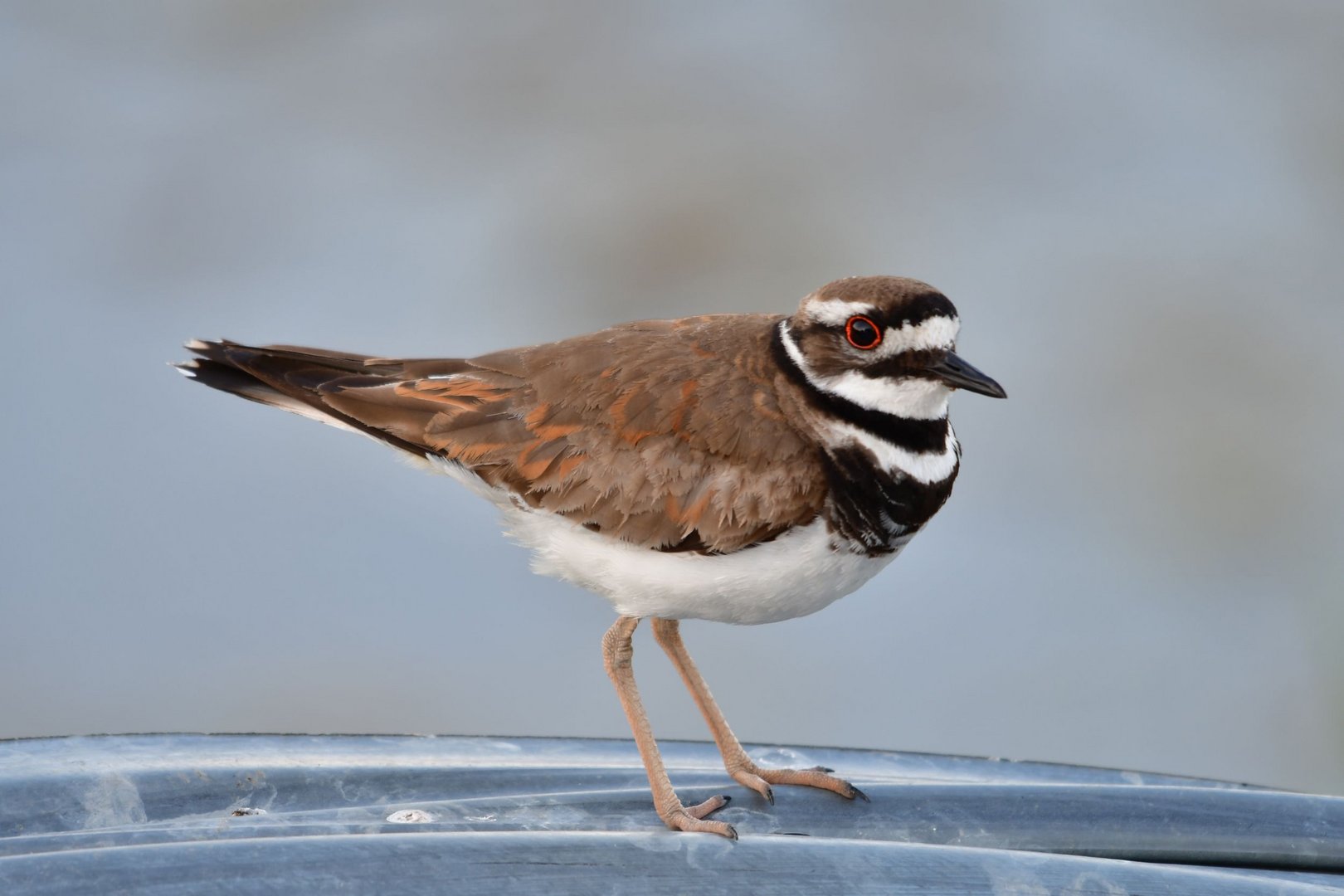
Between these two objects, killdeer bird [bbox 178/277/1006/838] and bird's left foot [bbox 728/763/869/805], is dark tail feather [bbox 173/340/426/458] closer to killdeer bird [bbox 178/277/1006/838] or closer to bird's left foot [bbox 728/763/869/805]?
killdeer bird [bbox 178/277/1006/838]

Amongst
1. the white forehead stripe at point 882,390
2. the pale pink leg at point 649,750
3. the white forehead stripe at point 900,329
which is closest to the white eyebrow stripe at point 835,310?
the white forehead stripe at point 900,329

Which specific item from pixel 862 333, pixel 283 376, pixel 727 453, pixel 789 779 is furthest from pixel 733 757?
pixel 283 376

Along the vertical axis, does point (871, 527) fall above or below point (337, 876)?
above

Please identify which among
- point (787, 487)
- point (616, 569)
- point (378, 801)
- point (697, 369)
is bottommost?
point (378, 801)

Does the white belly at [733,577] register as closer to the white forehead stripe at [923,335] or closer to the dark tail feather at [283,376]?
the white forehead stripe at [923,335]

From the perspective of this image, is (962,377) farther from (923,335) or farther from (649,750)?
(649,750)

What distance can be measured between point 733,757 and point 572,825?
3.34 feet

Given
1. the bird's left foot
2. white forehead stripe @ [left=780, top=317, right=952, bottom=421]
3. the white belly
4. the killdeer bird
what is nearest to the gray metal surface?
the bird's left foot

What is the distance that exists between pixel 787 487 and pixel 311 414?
54.2 inches

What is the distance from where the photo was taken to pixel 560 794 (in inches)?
119

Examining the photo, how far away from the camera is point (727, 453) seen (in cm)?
352

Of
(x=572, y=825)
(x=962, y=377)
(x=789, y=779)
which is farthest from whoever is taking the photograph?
(x=789, y=779)

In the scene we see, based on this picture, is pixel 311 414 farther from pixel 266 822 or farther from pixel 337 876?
pixel 337 876

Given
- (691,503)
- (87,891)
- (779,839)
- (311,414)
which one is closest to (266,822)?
(87,891)
